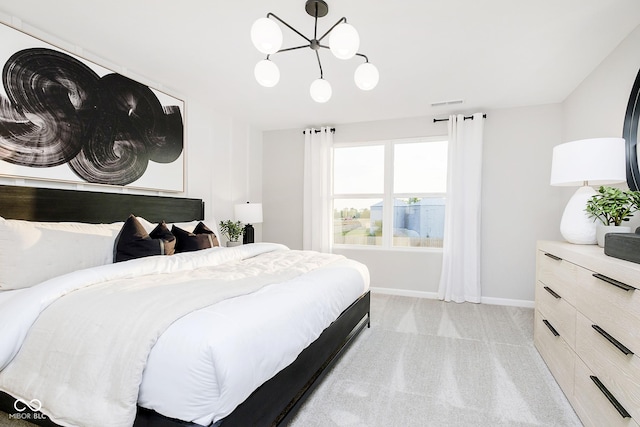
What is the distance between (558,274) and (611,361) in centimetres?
82

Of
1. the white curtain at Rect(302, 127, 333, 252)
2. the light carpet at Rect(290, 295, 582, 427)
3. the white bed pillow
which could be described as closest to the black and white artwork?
the white bed pillow

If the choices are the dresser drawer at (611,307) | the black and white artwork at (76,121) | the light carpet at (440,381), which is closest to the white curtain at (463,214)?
the light carpet at (440,381)

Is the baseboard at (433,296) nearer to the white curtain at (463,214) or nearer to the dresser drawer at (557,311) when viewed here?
the white curtain at (463,214)

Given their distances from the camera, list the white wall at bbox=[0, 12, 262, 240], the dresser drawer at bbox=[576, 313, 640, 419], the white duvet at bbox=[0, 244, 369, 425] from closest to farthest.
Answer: the white duvet at bbox=[0, 244, 369, 425]
the dresser drawer at bbox=[576, 313, 640, 419]
the white wall at bbox=[0, 12, 262, 240]

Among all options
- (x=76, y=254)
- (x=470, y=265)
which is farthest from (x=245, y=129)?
(x=470, y=265)

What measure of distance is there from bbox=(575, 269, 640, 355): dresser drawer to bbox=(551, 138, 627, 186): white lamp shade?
2.24ft

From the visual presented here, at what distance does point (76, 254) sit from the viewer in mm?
1999

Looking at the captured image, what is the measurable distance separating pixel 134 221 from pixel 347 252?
9.67 ft

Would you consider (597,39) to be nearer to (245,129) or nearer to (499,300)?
(499,300)

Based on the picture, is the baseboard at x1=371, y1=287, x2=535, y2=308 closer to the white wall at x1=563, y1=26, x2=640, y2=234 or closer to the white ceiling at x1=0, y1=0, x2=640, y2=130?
the white wall at x1=563, y1=26, x2=640, y2=234

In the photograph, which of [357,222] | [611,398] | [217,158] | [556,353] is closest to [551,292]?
[556,353]

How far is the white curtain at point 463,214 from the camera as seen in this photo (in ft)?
12.9

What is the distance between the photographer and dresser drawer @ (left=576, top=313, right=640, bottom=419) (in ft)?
4.16

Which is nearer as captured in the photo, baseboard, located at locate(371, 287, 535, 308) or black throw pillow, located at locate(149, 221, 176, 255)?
black throw pillow, located at locate(149, 221, 176, 255)
